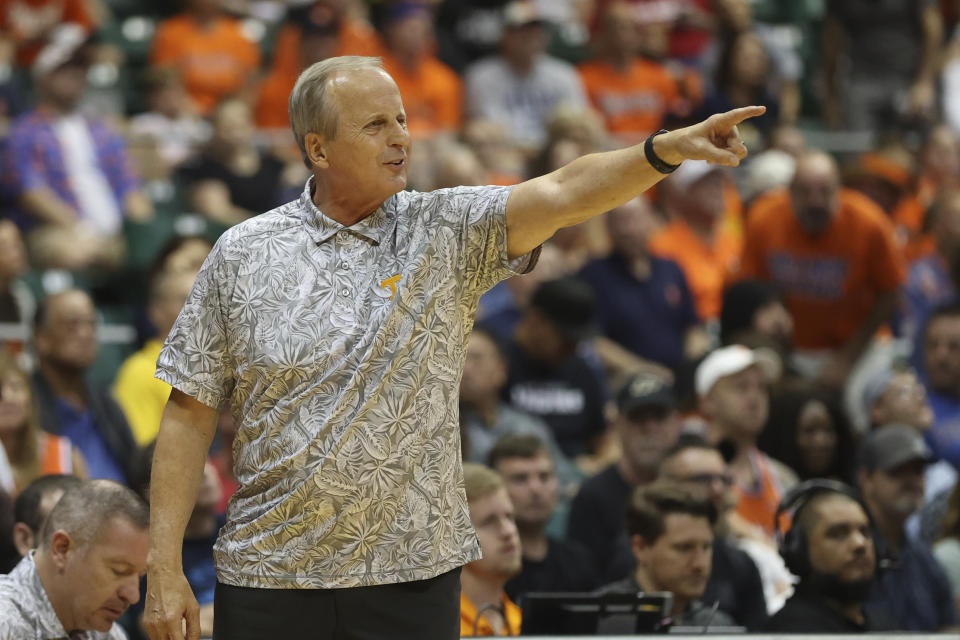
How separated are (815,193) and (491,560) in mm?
3658

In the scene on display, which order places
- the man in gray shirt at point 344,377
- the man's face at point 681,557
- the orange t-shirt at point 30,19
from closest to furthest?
1. the man in gray shirt at point 344,377
2. the man's face at point 681,557
3. the orange t-shirt at point 30,19

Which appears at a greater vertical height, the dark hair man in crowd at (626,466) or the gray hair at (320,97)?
the gray hair at (320,97)

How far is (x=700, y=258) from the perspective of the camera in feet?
25.3

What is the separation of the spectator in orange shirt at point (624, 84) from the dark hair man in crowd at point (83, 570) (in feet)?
20.4

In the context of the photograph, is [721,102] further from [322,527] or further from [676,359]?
[322,527]

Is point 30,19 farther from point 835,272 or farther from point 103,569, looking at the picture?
point 103,569

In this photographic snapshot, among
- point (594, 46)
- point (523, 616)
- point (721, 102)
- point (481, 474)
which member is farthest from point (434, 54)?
point (523, 616)

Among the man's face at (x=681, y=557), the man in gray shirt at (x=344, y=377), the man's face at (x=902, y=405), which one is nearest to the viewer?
the man in gray shirt at (x=344, y=377)

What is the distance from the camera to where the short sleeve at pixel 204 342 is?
96.1 inches

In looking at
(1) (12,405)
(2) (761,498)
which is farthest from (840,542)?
(1) (12,405)

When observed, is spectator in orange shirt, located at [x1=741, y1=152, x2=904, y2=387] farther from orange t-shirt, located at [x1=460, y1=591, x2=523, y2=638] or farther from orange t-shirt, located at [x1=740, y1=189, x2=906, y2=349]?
orange t-shirt, located at [x1=460, y1=591, x2=523, y2=638]

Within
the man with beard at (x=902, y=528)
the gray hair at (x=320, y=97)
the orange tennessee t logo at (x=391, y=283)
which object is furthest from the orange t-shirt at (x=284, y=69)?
the orange tennessee t logo at (x=391, y=283)

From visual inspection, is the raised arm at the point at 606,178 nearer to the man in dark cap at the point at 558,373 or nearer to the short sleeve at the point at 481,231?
the short sleeve at the point at 481,231

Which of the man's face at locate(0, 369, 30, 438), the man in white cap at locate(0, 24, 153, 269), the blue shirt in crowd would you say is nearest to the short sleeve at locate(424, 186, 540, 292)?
the man's face at locate(0, 369, 30, 438)
